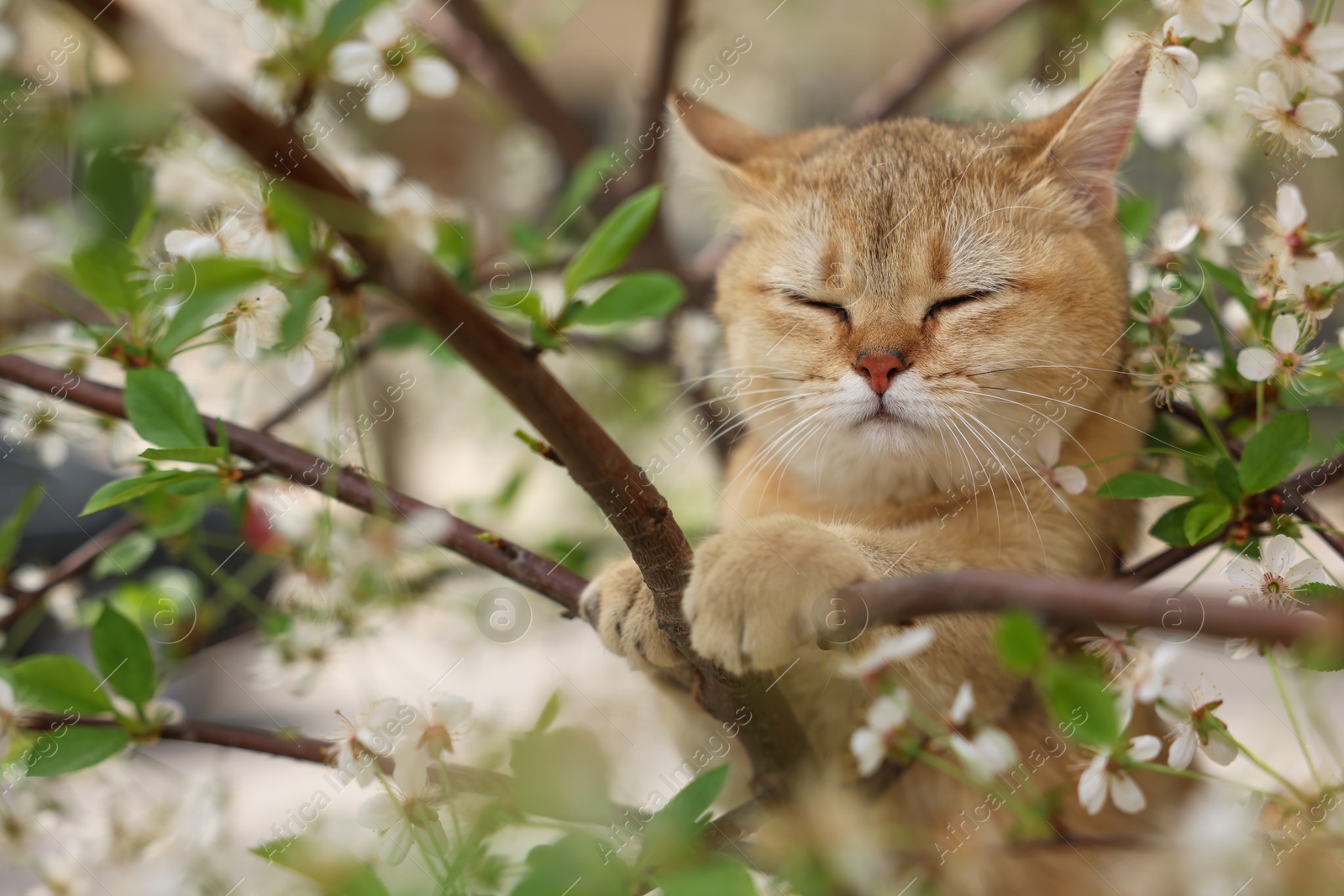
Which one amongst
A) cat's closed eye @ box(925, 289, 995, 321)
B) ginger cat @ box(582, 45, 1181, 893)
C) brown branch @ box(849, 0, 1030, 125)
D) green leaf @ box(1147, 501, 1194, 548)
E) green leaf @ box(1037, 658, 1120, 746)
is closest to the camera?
green leaf @ box(1037, 658, 1120, 746)

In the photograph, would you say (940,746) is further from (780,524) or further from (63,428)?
(63,428)

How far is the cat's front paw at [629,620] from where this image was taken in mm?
725

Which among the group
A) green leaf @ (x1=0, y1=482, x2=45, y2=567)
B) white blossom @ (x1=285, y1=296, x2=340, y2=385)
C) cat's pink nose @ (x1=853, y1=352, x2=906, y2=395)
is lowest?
cat's pink nose @ (x1=853, y1=352, x2=906, y2=395)

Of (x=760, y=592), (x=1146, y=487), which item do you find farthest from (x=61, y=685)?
(x=1146, y=487)

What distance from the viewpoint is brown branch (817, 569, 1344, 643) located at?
1.12ft

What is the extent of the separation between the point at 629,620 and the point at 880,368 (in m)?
0.35

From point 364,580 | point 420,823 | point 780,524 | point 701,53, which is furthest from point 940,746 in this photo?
point 701,53

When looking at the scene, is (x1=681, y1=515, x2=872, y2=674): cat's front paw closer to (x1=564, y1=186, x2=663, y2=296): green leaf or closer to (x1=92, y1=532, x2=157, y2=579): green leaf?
(x1=564, y1=186, x2=663, y2=296): green leaf

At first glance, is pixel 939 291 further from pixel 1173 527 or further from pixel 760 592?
pixel 760 592

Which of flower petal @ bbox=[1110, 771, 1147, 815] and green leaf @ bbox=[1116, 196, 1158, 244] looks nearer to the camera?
flower petal @ bbox=[1110, 771, 1147, 815]

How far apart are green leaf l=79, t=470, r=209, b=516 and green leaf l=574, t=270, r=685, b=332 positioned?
12.3 inches

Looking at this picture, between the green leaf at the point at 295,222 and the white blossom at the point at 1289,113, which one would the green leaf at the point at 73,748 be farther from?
the white blossom at the point at 1289,113

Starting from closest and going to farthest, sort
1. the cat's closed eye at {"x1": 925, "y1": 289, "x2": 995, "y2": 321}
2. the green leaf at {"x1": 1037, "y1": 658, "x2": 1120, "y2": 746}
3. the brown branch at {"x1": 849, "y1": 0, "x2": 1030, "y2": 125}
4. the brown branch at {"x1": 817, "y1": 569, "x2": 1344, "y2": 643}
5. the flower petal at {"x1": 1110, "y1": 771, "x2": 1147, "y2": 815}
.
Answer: the brown branch at {"x1": 817, "y1": 569, "x2": 1344, "y2": 643} < the green leaf at {"x1": 1037, "y1": 658, "x2": 1120, "y2": 746} < the flower petal at {"x1": 1110, "y1": 771, "x2": 1147, "y2": 815} < the cat's closed eye at {"x1": 925, "y1": 289, "x2": 995, "y2": 321} < the brown branch at {"x1": 849, "y1": 0, "x2": 1030, "y2": 125}

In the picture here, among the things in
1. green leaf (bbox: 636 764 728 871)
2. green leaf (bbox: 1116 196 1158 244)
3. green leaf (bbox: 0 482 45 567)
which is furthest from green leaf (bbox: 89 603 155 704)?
green leaf (bbox: 1116 196 1158 244)
